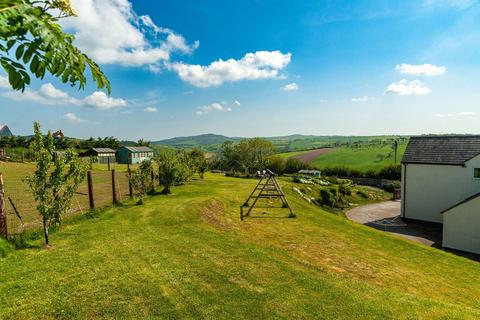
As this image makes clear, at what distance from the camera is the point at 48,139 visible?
9.62 m

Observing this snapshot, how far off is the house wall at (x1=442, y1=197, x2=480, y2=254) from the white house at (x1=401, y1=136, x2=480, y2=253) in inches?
3.4

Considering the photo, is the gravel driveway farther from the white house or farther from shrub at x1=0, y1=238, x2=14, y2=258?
shrub at x1=0, y1=238, x2=14, y2=258

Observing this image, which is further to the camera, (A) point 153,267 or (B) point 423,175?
(B) point 423,175

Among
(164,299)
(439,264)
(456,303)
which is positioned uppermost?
(164,299)

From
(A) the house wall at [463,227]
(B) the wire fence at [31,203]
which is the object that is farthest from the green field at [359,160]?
(B) the wire fence at [31,203]

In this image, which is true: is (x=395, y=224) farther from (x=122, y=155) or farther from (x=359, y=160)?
(x=122, y=155)

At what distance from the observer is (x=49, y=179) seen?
31.9ft

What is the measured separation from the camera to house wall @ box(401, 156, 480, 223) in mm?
22641

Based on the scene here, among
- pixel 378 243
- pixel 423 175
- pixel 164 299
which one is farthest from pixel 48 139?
pixel 423 175

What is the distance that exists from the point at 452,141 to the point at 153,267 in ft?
92.3

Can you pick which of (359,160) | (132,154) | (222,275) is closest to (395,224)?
(222,275)

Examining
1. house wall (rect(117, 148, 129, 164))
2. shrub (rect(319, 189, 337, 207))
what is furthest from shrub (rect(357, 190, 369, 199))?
house wall (rect(117, 148, 129, 164))

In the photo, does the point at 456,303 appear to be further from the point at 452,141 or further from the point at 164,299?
the point at 452,141

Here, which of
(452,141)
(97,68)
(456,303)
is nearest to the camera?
(97,68)
